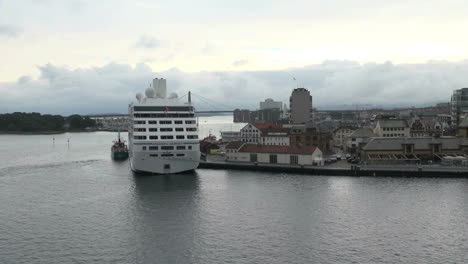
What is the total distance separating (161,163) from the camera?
27.2 metres

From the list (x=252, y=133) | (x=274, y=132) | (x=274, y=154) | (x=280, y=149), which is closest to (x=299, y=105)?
(x=252, y=133)

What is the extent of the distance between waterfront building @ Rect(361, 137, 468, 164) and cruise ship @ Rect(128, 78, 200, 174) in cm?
1190

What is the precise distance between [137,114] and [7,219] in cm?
1213

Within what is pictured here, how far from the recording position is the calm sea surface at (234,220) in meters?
14.0

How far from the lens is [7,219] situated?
18266 mm

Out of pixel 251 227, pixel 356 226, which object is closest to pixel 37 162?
pixel 251 227

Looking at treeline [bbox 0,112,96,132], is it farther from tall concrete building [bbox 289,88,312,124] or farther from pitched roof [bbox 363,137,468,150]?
pitched roof [bbox 363,137,468,150]

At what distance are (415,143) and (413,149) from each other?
0.53 m

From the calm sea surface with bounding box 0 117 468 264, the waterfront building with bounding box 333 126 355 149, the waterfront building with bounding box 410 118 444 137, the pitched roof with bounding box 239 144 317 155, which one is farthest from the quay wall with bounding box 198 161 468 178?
the waterfront building with bounding box 410 118 444 137

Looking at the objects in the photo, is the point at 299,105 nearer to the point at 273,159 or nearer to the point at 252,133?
the point at 252,133

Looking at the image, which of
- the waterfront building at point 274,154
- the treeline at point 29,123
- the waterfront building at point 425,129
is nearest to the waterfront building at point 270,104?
the treeline at point 29,123

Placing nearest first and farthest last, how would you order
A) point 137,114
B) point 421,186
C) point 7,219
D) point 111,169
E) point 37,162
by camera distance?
point 7,219, point 421,186, point 137,114, point 111,169, point 37,162

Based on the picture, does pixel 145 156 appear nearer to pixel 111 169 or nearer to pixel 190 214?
pixel 111 169

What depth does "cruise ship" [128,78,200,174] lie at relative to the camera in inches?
1072
